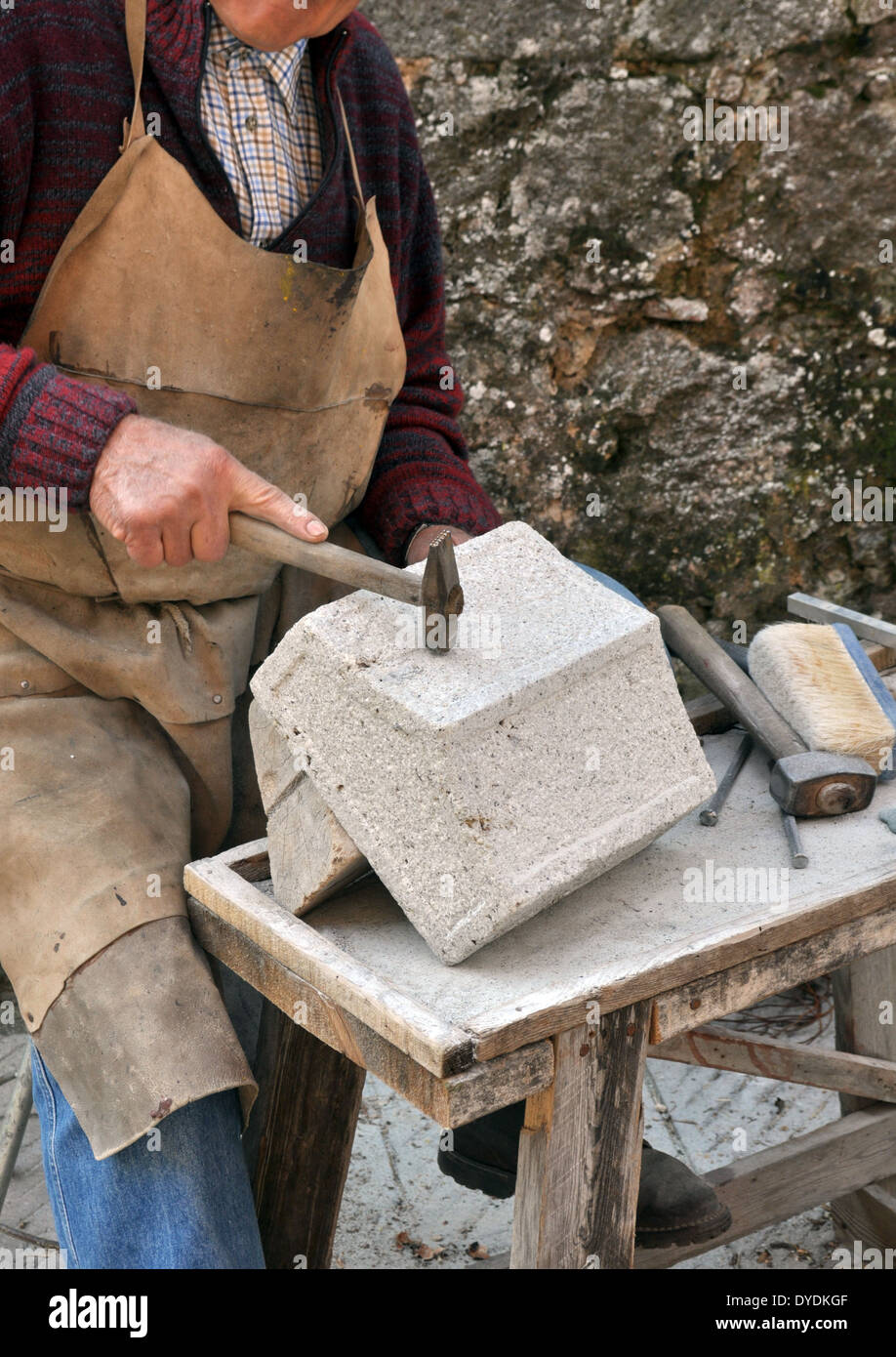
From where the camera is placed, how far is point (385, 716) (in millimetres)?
1452

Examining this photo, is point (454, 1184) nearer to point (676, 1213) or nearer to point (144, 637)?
point (676, 1213)

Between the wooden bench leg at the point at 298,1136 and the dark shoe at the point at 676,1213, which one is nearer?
the wooden bench leg at the point at 298,1136

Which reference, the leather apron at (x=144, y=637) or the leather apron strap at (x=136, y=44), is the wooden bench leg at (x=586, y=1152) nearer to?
the leather apron at (x=144, y=637)

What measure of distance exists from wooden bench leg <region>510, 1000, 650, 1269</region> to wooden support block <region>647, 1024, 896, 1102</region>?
0.57m

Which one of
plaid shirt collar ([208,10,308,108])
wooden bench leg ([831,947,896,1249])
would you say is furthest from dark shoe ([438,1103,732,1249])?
plaid shirt collar ([208,10,308,108])

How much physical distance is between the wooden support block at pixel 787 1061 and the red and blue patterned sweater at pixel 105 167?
912 millimetres

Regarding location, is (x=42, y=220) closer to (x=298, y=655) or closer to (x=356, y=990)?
(x=298, y=655)

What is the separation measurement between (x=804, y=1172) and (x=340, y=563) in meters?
1.38

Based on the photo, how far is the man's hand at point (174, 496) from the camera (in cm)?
158

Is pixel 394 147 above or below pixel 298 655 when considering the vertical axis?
above

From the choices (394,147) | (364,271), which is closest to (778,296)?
(394,147)

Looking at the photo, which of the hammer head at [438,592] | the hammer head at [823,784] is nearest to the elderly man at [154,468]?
the hammer head at [438,592]

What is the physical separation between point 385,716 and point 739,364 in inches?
75.0

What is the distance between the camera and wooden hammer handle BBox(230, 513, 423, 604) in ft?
5.08
